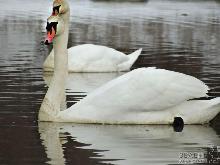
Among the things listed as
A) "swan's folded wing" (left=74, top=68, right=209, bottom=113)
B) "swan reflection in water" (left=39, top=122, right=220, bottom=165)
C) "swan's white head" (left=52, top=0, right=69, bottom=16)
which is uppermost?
"swan's white head" (left=52, top=0, right=69, bottom=16)

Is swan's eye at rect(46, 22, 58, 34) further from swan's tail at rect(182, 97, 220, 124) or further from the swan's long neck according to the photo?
swan's tail at rect(182, 97, 220, 124)

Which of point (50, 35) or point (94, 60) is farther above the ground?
point (50, 35)

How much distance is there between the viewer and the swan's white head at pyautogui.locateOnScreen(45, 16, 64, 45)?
12242 millimetres

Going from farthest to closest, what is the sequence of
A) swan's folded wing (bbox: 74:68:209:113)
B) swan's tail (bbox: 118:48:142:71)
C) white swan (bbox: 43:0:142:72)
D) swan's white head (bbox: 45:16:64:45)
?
swan's tail (bbox: 118:48:142:71) → white swan (bbox: 43:0:142:72) → swan's white head (bbox: 45:16:64:45) → swan's folded wing (bbox: 74:68:209:113)

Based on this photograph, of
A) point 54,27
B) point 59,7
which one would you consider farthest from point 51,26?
point 59,7

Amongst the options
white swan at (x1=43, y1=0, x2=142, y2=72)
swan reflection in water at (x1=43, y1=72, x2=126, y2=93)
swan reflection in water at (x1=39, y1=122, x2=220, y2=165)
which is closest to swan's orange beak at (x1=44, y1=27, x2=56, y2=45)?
swan reflection in water at (x1=39, y1=122, x2=220, y2=165)

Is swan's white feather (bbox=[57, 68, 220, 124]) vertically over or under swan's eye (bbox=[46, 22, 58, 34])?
under

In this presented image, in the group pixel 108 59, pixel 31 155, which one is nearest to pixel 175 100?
pixel 31 155

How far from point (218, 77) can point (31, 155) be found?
8828mm

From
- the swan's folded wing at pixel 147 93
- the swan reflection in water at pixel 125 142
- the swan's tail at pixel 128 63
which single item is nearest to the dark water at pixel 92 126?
the swan reflection in water at pixel 125 142

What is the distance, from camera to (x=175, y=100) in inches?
464

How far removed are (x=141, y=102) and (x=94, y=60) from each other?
8784 mm

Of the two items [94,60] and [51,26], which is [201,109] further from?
[94,60]

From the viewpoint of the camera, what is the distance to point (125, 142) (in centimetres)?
1069
